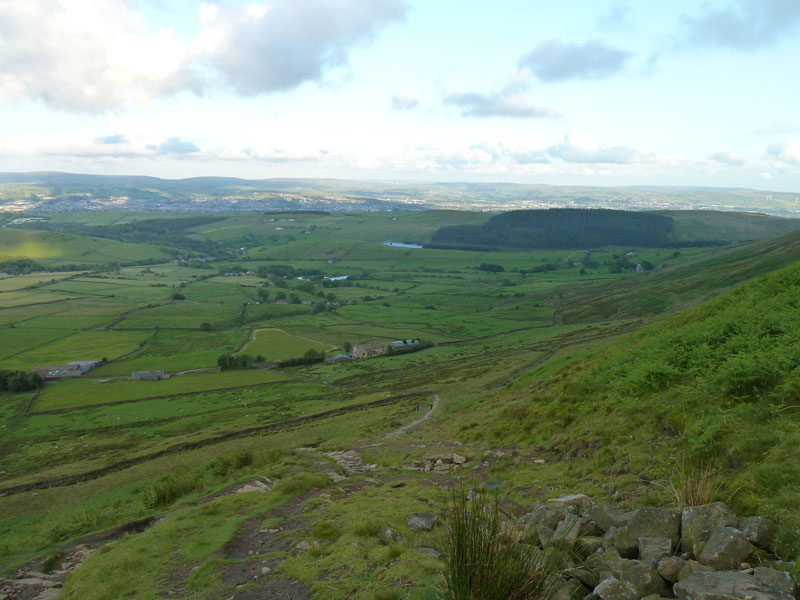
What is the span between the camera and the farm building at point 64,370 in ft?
320

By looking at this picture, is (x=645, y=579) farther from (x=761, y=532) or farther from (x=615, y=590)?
(x=761, y=532)

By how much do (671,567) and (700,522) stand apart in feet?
4.94

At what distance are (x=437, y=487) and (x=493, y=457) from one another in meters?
4.63

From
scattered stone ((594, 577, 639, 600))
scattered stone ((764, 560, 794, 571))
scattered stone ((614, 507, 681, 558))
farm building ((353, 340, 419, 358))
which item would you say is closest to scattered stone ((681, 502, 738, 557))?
scattered stone ((614, 507, 681, 558))

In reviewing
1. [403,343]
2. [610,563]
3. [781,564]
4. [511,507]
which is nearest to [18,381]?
[403,343]

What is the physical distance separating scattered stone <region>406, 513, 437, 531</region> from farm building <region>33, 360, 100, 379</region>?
10634 cm

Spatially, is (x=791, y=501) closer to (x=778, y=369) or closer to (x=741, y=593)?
(x=741, y=593)

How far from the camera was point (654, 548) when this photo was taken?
8883 mm

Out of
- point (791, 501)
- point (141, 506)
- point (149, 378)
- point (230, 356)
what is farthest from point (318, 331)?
point (791, 501)

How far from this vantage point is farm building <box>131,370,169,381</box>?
94.8 m

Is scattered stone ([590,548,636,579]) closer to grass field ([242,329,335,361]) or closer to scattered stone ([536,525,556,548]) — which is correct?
scattered stone ([536,525,556,548])

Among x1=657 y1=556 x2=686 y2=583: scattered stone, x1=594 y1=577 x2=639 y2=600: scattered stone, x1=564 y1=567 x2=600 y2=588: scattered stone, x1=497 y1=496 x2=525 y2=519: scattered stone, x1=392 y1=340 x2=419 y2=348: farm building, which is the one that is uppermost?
x1=657 y1=556 x2=686 y2=583: scattered stone

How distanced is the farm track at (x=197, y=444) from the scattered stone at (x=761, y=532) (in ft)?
151

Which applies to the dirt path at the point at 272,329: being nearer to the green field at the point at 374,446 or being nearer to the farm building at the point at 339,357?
the farm building at the point at 339,357
